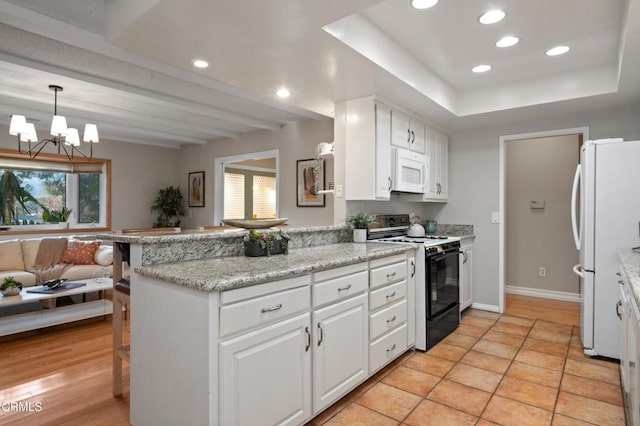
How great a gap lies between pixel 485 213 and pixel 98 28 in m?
4.01

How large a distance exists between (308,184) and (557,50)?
10.5ft

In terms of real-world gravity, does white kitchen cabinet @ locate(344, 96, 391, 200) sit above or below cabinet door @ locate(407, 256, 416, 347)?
above

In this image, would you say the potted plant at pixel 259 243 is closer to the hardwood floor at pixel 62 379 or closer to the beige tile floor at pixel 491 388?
the beige tile floor at pixel 491 388

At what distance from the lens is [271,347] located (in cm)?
170

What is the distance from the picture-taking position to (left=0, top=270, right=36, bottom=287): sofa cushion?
4098 millimetres

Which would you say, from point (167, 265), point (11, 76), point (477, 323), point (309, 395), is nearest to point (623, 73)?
point (477, 323)

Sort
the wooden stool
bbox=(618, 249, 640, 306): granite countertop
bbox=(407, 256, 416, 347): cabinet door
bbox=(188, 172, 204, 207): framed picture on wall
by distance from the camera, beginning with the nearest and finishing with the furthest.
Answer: bbox=(618, 249, 640, 306): granite countertop → the wooden stool → bbox=(407, 256, 416, 347): cabinet door → bbox=(188, 172, 204, 207): framed picture on wall

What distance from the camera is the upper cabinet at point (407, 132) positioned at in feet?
11.3

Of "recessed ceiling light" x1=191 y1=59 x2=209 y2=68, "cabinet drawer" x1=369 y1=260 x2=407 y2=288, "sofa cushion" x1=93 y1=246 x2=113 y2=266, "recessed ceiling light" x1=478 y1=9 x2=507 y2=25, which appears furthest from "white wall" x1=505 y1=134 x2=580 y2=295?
"sofa cushion" x1=93 y1=246 x2=113 y2=266

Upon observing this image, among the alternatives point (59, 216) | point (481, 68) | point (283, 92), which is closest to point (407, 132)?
point (481, 68)

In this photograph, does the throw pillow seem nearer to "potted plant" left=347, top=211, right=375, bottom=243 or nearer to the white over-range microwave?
"potted plant" left=347, top=211, right=375, bottom=243

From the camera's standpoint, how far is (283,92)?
317 cm

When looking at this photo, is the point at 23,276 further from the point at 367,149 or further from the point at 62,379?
the point at 367,149

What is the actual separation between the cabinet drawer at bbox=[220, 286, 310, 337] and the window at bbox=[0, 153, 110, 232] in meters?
5.56
